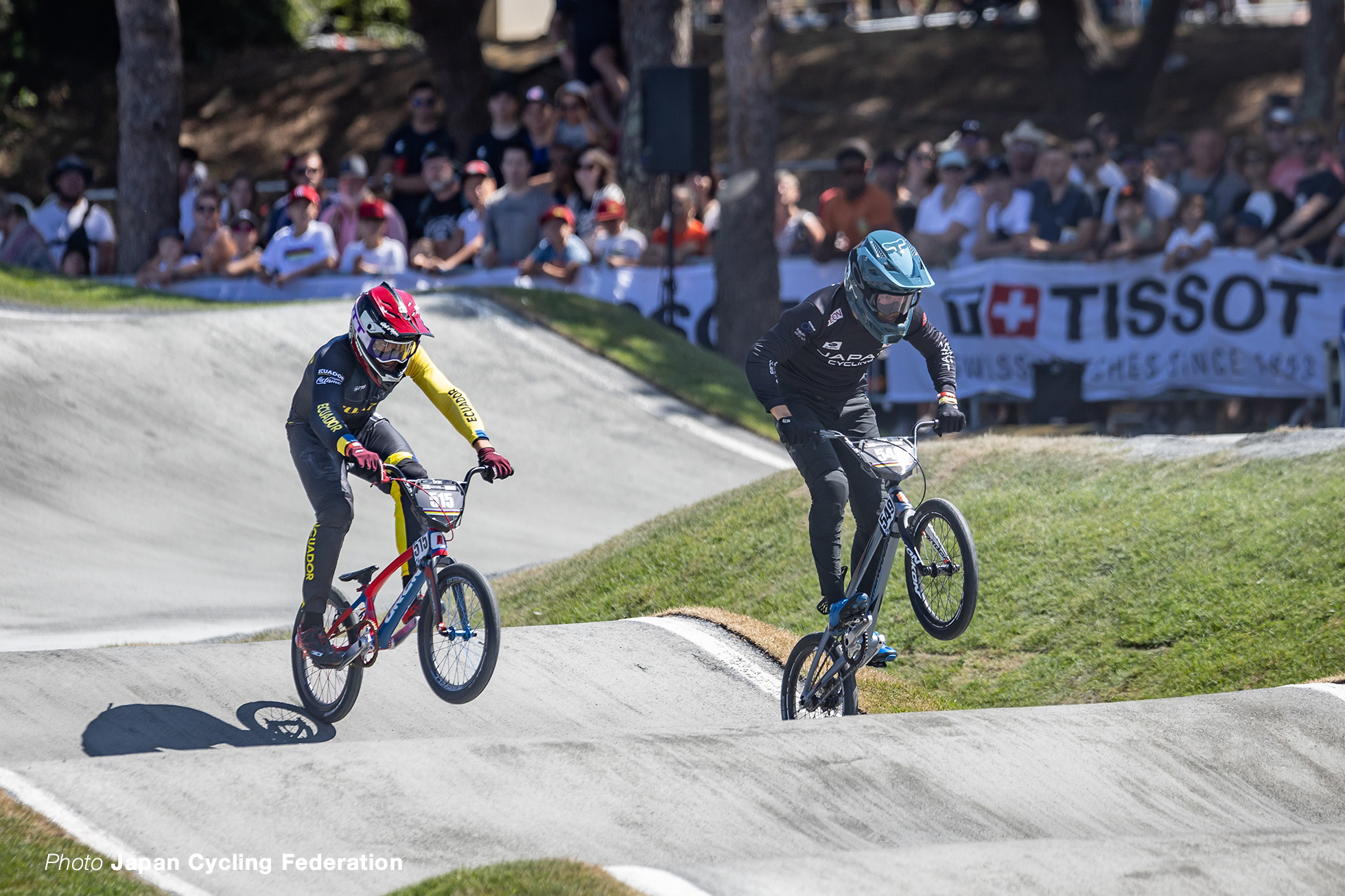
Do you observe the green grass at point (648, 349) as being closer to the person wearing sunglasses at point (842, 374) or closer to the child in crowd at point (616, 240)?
the child in crowd at point (616, 240)

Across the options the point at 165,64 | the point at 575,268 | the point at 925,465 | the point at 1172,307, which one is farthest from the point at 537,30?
the point at 925,465

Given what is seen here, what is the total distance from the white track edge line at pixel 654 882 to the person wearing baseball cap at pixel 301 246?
45.9 feet

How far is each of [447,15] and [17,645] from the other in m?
19.7

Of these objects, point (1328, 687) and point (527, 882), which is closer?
point (527, 882)

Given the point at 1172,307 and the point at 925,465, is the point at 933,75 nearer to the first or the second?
the point at 1172,307

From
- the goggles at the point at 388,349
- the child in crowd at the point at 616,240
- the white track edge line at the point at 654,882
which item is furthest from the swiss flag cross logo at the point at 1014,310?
the white track edge line at the point at 654,882

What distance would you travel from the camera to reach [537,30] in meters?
42.0

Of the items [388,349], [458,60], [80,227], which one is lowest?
[80,227]

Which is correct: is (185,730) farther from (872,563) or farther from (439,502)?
(872,563)

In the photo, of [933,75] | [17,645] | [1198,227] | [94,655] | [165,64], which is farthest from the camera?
[933,75]

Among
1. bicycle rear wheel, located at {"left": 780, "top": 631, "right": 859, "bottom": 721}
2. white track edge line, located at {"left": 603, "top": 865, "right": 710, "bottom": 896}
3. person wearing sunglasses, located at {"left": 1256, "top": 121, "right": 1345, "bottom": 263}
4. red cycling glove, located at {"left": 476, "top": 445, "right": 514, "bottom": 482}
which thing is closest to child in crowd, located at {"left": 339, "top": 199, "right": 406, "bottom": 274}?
person wearing sunglasses, located at {"left": 1256, "top": 121, "right": 1345, "bottom": 263}

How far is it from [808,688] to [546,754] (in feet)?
6.06

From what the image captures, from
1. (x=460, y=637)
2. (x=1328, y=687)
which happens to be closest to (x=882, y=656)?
(x=460, y=637)

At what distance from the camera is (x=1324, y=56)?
22.4 meters
